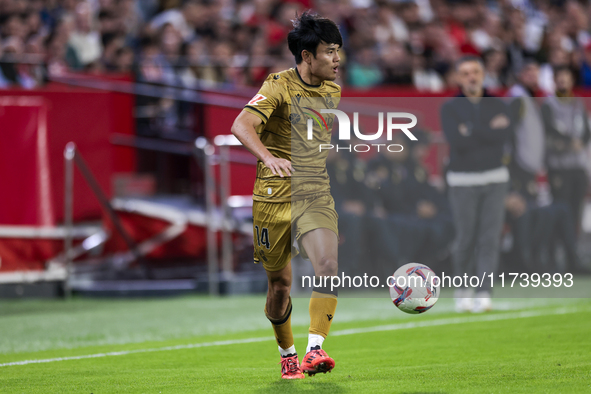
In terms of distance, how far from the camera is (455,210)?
9688 millimetres

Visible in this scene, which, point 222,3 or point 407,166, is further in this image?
point 222,3

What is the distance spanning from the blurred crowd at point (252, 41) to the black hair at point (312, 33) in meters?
7.40

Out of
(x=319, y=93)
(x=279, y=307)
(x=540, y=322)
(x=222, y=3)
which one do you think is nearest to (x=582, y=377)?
(x=279, y=307)

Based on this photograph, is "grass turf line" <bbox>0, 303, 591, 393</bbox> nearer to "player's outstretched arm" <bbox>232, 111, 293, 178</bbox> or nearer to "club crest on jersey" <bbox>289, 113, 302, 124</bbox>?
"player's outstretched arm" <bbox>232, 111, 293, 178</bbox>

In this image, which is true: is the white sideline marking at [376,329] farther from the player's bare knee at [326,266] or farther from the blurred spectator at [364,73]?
the blurred spectator at [364,73]

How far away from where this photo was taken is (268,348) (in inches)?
273

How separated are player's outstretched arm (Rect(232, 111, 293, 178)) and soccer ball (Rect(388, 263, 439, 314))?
1285 millimetres

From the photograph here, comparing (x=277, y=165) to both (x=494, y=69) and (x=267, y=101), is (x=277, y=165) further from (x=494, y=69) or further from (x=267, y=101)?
(x=494, y=69)

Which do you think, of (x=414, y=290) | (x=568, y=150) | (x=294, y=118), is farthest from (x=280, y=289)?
(x=568, y=150)

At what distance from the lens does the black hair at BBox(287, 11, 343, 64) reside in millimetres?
5109

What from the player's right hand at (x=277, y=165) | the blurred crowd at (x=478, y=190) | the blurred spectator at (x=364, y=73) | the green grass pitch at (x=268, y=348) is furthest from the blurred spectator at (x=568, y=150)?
the player's right hand at (x=277, y=165)

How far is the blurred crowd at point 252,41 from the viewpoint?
13.0 metres

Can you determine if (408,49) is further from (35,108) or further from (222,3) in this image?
(35,108)

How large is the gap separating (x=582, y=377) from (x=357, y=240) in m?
5.80
